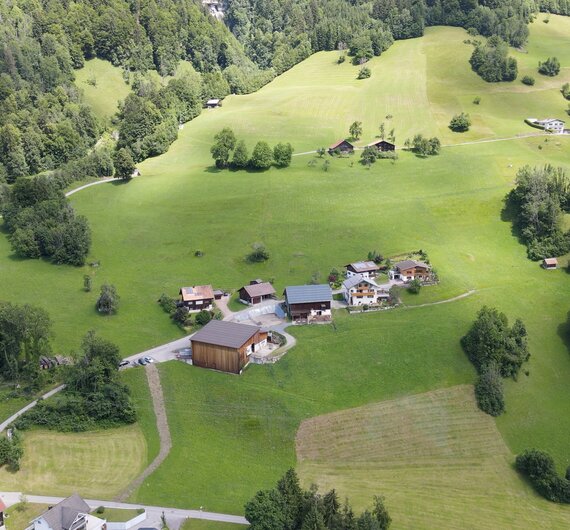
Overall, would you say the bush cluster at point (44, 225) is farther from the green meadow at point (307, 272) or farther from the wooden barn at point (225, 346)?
the wooden barn at point (225, 346)

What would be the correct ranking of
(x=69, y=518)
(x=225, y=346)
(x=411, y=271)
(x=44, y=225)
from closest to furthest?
(x=69, y=518) → (x=225, y=346) → (x=411, y=271) → (x=44, y=225)

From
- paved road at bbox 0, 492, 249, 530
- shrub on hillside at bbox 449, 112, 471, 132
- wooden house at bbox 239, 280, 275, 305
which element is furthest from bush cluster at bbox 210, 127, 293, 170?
paved road at bbox 0, 492, 249, 530

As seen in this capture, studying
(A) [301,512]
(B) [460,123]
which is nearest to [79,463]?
(A) [301,512]

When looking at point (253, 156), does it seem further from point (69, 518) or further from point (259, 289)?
point (69, 518)

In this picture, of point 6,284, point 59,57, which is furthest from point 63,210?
point 59,57

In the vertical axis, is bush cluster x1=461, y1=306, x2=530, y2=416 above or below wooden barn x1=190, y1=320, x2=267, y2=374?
below

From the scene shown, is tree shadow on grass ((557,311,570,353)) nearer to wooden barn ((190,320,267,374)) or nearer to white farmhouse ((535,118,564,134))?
wooden barn ((190,320,267,374))

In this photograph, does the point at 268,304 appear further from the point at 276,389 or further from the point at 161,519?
the point at 161,519
